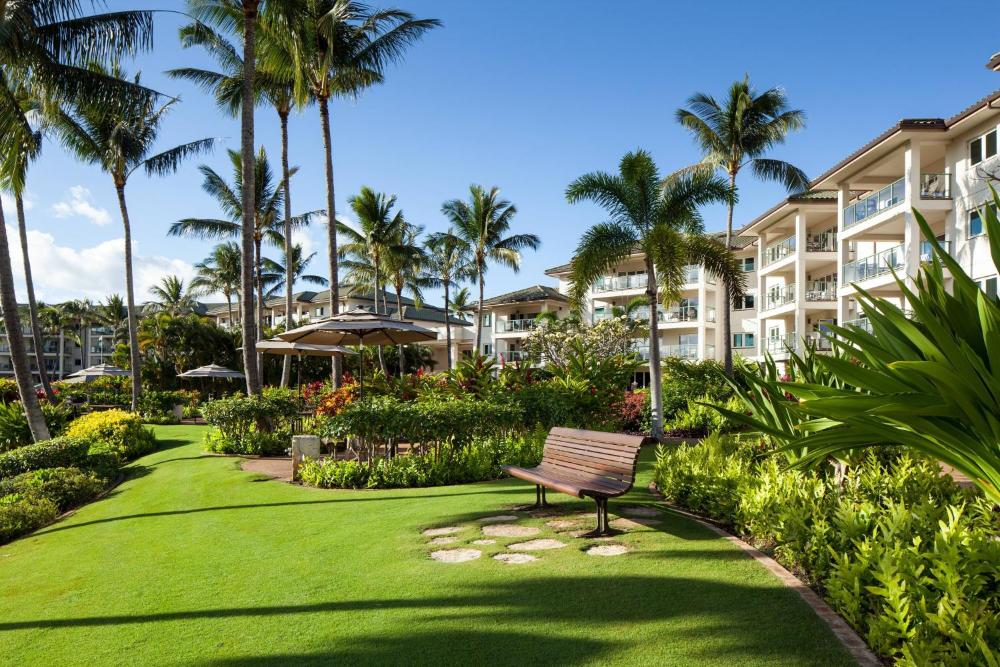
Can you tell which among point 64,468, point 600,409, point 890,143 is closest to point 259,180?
point 64,468

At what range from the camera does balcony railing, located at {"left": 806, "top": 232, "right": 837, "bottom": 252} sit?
3397 centimetres

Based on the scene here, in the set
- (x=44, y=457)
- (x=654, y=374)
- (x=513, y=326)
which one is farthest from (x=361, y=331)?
(x=513, y=326)

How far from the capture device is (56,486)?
36.8 ft

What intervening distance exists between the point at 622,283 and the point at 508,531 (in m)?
39.8

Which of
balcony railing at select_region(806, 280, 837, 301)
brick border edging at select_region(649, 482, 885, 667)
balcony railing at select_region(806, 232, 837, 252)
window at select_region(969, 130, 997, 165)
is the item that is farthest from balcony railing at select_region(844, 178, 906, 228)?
brick border edging at select_region(649, 482, 885, 667)

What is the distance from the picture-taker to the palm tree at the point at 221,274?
53781mm

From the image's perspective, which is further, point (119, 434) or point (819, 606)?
point (119, 434)

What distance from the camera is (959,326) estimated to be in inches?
144

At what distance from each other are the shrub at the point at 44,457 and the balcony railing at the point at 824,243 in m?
32.9

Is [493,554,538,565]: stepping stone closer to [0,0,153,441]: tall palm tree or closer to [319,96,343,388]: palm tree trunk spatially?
[0,0,153,441]: tall palm tree

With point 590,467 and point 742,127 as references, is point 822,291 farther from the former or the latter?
point 590,467

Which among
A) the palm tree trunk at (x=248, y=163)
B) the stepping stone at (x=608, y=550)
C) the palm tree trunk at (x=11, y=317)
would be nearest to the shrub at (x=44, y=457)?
the palm tree trunk at (x=11, y=317)

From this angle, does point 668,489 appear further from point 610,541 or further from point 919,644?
point 919,644

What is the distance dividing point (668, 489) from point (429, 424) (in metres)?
3.81
